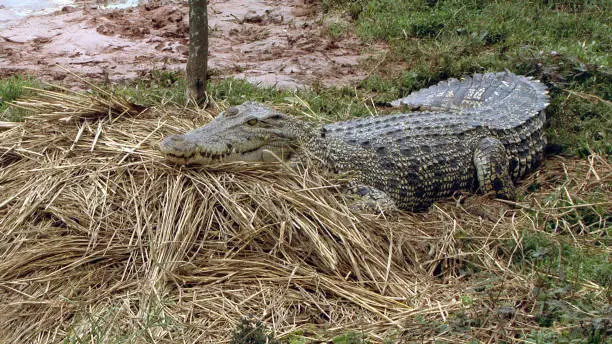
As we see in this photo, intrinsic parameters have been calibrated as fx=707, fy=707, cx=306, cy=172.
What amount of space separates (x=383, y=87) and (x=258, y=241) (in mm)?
3530

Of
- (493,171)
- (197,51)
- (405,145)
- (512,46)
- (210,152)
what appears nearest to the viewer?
(210,152)

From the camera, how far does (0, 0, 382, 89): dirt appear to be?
7504mm

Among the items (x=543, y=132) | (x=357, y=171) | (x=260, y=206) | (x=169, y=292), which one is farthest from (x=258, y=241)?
(x=543, y=132)

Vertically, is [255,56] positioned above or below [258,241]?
below

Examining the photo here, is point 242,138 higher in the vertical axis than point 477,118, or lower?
higher

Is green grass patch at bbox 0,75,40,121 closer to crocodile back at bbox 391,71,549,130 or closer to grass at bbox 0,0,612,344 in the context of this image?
grass at bbox 0,0,612,344

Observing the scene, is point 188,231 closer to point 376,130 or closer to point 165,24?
point 376,130

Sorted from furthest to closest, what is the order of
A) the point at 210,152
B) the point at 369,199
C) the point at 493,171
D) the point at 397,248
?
the point at 493,171 → the point at 369,199 → the point at 210,152 → the point at 397,248

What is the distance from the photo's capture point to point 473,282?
3.88 m

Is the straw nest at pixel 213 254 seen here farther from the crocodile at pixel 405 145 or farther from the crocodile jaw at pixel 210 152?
the crocodile at pixel 405 145

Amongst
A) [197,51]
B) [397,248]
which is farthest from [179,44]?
[397,248]

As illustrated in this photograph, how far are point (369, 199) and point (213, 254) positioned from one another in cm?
123

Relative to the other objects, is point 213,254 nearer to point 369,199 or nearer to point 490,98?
point 369,199

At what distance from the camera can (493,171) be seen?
5441 millimetres
